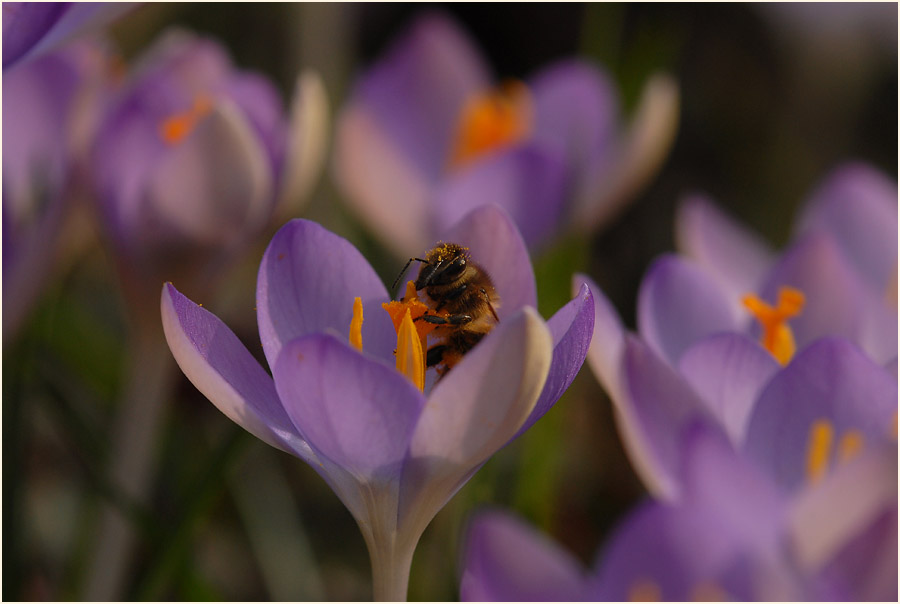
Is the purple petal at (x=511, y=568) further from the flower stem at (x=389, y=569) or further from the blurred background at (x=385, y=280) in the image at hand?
the blurred background at (x=385, y=280)

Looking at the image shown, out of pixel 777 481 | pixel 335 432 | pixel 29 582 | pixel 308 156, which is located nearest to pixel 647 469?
pixel 777 481

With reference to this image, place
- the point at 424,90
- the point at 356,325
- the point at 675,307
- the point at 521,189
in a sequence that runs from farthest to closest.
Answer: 1. the point at 424,90
2. the point at 521,189
3. the point at 675,307
4. the point at 356,325

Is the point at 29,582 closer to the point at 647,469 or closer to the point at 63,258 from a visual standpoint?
the point at 63,258

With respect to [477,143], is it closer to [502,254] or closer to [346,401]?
[502,254]

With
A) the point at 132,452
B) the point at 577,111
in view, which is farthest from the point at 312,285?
the point at 577,111

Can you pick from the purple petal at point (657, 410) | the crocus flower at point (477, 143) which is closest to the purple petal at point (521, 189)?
the crocus flower at point (477, 143)

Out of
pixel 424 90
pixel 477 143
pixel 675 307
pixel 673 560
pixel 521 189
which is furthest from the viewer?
pixel 424 90
